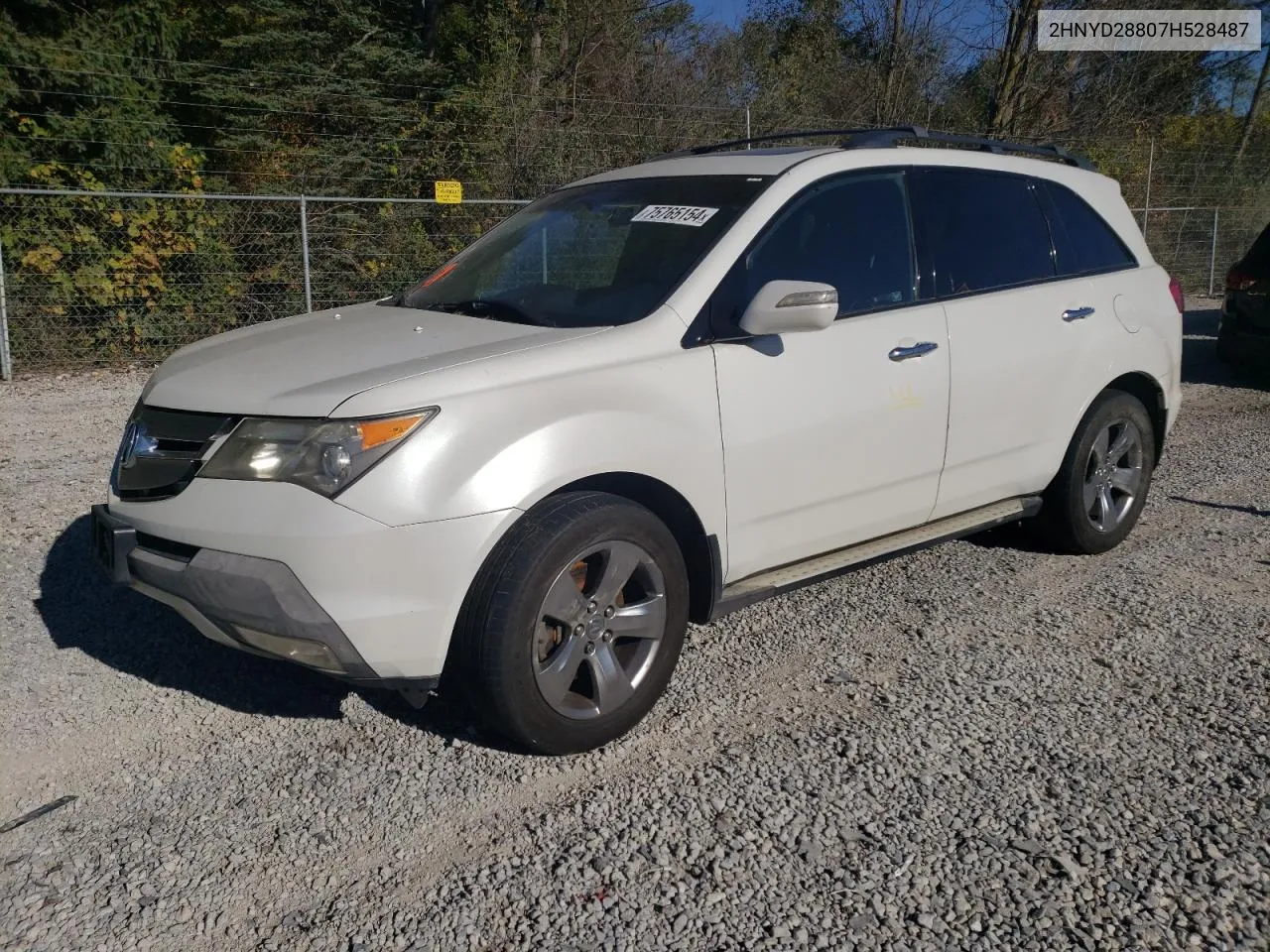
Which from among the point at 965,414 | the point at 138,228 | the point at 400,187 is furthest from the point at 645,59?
the point at 965,414

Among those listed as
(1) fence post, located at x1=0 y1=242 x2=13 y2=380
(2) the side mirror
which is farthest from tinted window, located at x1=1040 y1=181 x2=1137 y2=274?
(1) fence post, located at x1=0 y1=242 x2=13 y2=380

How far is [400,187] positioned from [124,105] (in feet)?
11.2

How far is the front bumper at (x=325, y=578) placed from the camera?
302 centimetres

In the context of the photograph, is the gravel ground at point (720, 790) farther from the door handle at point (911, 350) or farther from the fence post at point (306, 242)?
the fence post at point (306, 242)

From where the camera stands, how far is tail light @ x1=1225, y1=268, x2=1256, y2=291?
32.8 feet

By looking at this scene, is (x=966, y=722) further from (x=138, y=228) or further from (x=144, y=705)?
(x=138, y=228)

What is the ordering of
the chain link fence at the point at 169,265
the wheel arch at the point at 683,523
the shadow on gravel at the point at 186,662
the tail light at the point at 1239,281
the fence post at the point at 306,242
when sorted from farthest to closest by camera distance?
the fence post at the point at 306,242 < the chain link fence at the point at 169,265 < the tail light at the point at 1239,281 < the shadow on gravel at the point at 186,662 < the wheel arch at the point at 683,523

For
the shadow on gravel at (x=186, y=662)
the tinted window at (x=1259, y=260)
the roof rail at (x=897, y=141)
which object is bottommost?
the shadow on gravel at (x=186, y=662)

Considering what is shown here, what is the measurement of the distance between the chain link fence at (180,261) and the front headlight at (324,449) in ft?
28.0

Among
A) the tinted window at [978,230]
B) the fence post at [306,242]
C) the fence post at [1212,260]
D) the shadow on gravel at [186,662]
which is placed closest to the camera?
the shadow on gravel at [186,662]

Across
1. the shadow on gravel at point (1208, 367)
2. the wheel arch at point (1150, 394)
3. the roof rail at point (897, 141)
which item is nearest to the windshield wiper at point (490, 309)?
the roof rail at point (897, 141)

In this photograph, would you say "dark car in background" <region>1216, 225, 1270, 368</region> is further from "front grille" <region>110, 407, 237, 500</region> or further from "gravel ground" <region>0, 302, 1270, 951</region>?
"front grille" <region>110, 407, 237, 500</region>

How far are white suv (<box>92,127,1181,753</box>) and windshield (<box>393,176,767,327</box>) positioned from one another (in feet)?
0.06

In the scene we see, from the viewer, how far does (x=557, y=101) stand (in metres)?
15.8
